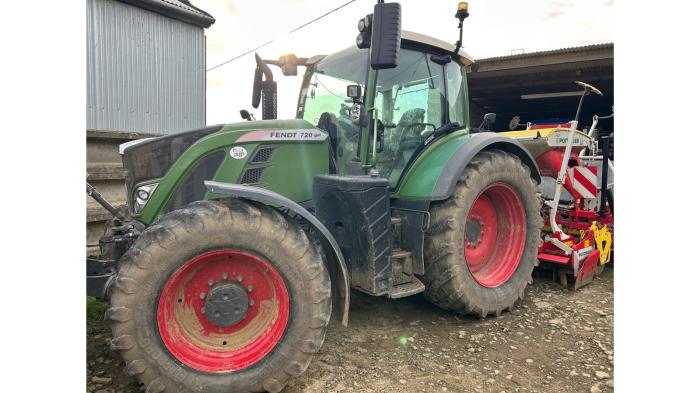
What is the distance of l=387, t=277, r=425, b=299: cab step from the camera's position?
3023 millimetres

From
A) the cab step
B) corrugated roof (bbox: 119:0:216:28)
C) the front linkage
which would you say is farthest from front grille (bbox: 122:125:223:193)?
corrugated roof (bbox: 119:0:216:28)

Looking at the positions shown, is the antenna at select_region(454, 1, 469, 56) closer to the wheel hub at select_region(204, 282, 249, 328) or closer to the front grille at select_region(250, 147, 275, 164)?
the front grille at select_region(250, 147, 275, 164)

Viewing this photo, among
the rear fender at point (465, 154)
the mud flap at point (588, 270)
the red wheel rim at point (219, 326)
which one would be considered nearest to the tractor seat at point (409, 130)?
the rear fender at point (465, 154)

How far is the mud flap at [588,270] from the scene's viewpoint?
4336 mm

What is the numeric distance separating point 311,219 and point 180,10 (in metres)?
7.20

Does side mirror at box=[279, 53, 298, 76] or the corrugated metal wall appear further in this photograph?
the corrugated metal wall

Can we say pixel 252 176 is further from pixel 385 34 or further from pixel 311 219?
pixel 385 34

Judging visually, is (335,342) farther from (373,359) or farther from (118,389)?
(118,389)

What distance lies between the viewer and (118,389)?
248 cm

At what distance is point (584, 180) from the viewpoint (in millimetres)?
4828

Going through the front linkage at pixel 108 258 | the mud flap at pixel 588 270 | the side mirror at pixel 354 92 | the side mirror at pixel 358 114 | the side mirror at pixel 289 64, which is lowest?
the mud flap at pixel 588 270

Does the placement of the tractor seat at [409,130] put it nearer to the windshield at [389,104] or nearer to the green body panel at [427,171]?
Result: the windshield at [389,104]

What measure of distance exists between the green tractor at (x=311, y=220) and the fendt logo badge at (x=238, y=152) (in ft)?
0.06

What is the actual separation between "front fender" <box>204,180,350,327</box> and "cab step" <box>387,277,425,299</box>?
1.42 feet
